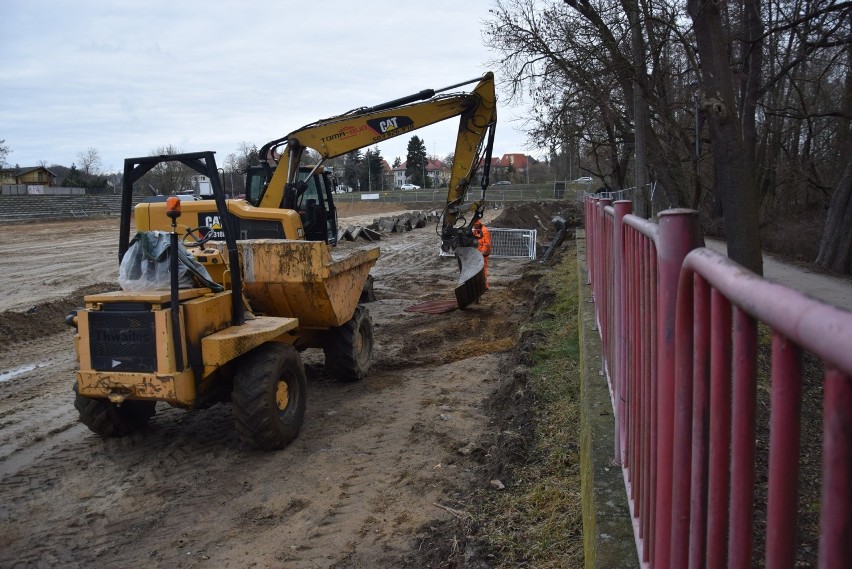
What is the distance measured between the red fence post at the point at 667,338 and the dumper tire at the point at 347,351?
6.14 meters

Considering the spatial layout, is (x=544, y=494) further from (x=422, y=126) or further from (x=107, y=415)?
(x=422, y=126)

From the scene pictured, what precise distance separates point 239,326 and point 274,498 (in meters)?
1.66

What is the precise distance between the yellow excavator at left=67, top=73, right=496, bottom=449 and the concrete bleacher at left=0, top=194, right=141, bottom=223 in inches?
1359

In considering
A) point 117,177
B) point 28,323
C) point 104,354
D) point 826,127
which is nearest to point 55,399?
point 104,354

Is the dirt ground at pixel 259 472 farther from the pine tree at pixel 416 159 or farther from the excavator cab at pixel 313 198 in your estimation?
the pine tree at pixel 416 159

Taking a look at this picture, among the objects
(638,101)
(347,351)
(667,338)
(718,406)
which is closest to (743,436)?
(718,406)

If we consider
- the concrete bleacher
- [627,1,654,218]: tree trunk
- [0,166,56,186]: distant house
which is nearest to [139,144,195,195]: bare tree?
the concrete bleacher

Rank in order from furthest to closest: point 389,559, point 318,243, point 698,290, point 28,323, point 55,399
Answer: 1. point 28,323
2. point 55,399
3. point 318,243
4. point 389,559
5. point 698,290

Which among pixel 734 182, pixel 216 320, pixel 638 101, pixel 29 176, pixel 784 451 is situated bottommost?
pixel 216 320

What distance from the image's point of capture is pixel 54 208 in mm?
45156

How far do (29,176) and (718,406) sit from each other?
3680 inches

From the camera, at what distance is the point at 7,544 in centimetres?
467

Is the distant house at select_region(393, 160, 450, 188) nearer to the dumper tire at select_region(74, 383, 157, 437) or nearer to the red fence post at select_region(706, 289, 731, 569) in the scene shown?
the dumper tire at select_region(74, 383, 157, 437)

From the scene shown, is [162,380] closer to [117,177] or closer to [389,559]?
[389,559]
